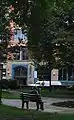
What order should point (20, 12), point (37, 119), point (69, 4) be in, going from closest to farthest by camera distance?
point (20, 12), point (69, 4), point (37, 119)

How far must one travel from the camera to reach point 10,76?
10081 centimetres

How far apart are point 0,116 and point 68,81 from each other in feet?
255

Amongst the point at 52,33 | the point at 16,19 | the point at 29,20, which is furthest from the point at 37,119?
the point at 52,33

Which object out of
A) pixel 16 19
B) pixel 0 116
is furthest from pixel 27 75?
pixel 16 19

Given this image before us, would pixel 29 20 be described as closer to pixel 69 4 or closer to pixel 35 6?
pixel 35 6

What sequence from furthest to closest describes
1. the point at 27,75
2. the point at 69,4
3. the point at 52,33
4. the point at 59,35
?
the point at 27,75
the point at 52,33
the point at 59,35
the point at 69,4

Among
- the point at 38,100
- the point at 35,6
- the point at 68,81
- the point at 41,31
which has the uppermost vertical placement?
the point at 35,6

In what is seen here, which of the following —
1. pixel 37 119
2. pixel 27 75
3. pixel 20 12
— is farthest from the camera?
pixel 27 75

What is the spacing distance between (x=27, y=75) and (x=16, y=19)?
92.6 metres

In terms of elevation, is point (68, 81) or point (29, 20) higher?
point (29, 20)

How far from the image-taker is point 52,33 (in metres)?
34.0

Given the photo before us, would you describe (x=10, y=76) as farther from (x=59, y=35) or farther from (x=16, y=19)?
(x=16, y=19)

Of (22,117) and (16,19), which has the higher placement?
(16,19)

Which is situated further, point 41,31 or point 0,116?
point 0,116
